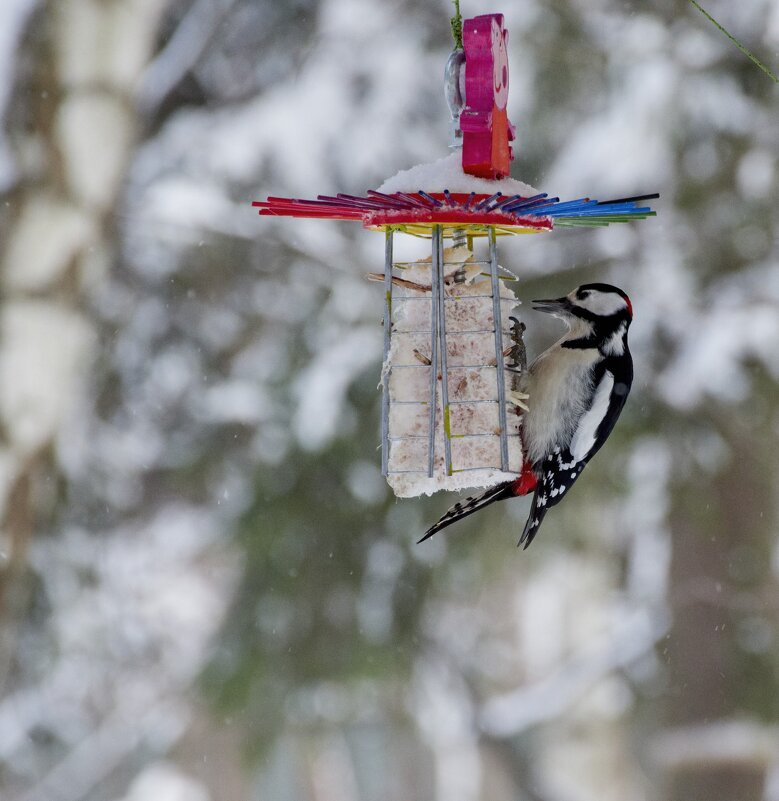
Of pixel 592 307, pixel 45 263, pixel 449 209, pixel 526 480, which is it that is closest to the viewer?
pixel 449 209

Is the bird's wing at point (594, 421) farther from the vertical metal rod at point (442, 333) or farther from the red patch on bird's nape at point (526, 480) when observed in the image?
the vertical metal rod at point (442, 333)

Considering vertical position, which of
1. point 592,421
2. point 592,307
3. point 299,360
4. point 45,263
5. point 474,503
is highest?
point 45,263

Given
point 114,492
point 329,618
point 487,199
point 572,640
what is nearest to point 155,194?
point 114,492

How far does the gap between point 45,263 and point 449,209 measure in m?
3.84

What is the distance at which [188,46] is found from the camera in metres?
4.98

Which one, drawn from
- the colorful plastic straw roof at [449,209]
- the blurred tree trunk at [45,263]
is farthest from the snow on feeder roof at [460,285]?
the blurred tree trunk at [45,263]

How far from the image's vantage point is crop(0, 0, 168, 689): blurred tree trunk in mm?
4766

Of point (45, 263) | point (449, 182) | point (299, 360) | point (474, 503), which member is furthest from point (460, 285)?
point (45, 263)

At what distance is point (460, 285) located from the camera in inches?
63.8

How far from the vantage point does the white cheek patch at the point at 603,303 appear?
1.86m

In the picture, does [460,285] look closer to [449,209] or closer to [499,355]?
[499,355]

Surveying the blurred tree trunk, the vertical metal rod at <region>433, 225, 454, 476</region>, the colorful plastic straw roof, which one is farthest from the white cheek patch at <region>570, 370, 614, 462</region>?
the blurred tree trunk

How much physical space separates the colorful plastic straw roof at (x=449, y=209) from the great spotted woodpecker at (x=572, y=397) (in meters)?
0.36

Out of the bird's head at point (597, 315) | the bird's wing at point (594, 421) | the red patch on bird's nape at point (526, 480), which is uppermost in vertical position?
the bird's head at point (597, 315)
